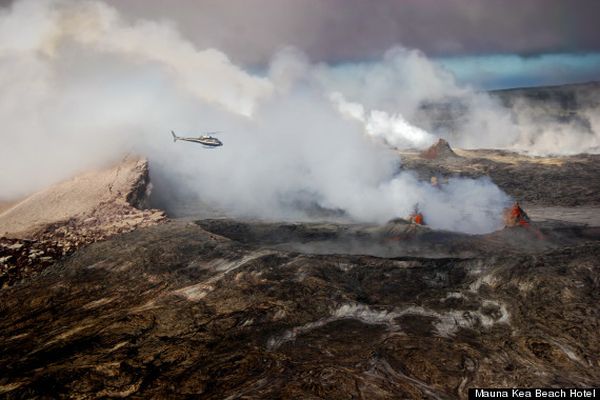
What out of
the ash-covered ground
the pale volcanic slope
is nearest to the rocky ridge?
the pale volcanic slope

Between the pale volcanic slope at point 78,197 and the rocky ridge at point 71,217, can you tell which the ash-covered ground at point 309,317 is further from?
the pale volcanic slope at point 78,197

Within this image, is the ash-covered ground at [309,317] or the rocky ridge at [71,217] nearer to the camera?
the ash-covered ground at [309,317]

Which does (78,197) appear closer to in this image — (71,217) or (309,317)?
(71,217)

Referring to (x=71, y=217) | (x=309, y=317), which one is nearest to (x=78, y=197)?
(x=71, y=217)

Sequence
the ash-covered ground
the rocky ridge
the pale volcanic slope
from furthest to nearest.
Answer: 1. the pale volcanic slope
2. the rocky ridge
3. the ash-covered ground

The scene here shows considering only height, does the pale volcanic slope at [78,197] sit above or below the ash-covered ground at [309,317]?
above

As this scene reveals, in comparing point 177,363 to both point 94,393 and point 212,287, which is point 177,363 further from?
point 212,287

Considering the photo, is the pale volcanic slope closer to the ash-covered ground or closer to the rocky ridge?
the rocky ridge

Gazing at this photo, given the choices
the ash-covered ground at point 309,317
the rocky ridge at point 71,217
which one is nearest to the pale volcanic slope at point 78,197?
the rocky ridge at point 71,217

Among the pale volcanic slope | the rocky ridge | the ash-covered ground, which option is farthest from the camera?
the pale volcanic slope
